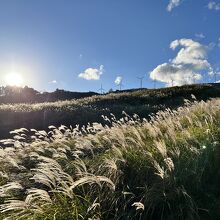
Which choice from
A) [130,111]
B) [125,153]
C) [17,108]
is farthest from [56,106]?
[125,153]

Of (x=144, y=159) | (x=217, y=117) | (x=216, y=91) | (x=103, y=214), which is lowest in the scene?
(x=103, y=214)

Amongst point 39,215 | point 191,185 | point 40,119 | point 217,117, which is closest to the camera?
point 39,215

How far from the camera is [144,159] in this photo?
831 centimetres

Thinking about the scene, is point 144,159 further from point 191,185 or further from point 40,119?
point 40,119

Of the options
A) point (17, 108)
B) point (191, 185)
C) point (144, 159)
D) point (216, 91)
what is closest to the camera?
point (191, 185)

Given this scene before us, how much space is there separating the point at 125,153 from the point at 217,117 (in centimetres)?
441

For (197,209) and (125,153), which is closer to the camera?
(197,209)

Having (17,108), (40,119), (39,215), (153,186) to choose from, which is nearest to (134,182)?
(153,186)

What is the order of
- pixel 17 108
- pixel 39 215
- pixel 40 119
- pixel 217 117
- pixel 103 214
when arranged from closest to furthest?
1. pixel 39 215
2. pixel 103 214
3. pixel 217 117
4. pixel 40 119
5. pixel 17 108

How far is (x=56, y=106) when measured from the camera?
37094 millimetres

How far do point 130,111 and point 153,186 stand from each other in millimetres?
26913

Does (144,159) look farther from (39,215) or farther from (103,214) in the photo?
(39,215)

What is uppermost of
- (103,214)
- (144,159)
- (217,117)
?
(217,117)

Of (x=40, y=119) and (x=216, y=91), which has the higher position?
(x=216, y=91)
